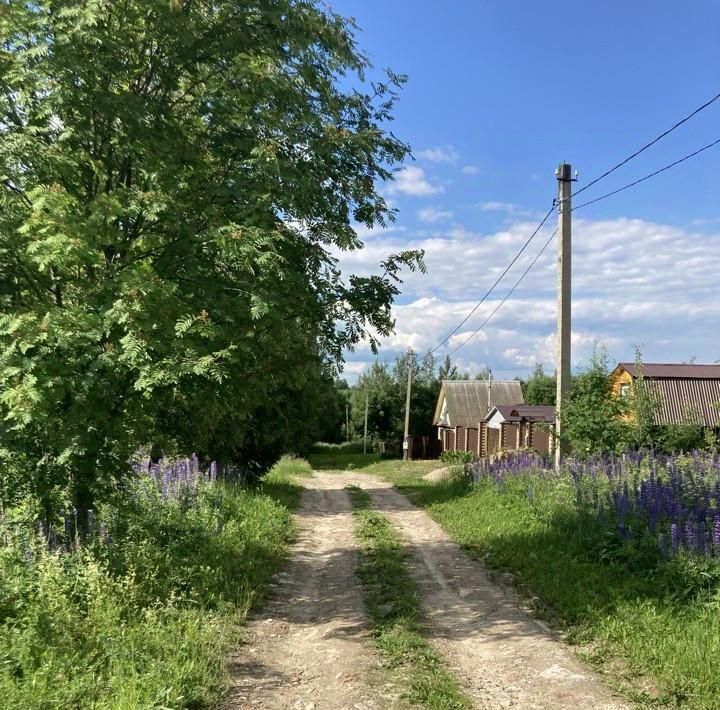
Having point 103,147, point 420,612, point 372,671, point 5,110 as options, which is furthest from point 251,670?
point 5,110

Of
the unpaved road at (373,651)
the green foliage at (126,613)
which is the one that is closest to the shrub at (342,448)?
the unpaved road at (373,651)

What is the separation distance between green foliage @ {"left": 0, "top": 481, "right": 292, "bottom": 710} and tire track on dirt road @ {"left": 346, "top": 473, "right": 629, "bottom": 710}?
1.73 meters

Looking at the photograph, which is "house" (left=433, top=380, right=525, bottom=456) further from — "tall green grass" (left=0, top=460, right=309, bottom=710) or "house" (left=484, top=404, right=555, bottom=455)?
"tall green grass" (left=0, top=460, right=309, bottom=710)

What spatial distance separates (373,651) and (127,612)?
6.49ft

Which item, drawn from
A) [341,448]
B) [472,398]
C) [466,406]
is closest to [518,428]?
[466,406]

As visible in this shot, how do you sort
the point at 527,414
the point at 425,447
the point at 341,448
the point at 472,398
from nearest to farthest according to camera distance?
1. the point at 527,414
2. the point at 425,447
3. the point at 472,398
4. the point at 341,448

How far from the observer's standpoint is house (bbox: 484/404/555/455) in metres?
33.6

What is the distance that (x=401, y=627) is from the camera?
5.45 metres

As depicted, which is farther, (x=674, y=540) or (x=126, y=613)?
(x=674, y=540)

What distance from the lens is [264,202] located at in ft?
17.2

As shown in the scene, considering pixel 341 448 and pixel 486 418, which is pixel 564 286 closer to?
pixel 486 418

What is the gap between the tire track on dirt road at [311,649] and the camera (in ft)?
13.8

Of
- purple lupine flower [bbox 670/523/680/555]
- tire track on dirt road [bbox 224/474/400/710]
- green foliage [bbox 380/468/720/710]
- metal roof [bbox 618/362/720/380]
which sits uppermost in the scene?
metal roof [bbox 618/362/720/380]

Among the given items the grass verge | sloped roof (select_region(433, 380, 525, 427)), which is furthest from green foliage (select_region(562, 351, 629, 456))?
sloped roof (select_region(433, 380, 525, 427))
